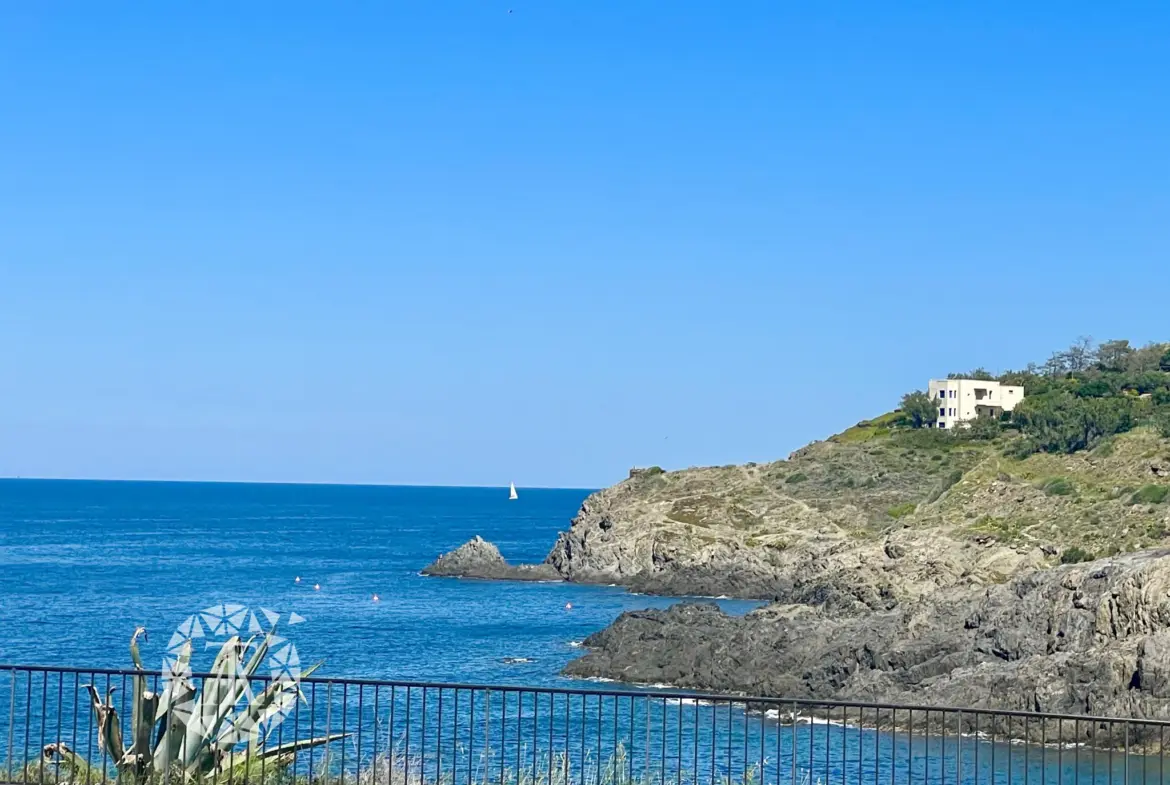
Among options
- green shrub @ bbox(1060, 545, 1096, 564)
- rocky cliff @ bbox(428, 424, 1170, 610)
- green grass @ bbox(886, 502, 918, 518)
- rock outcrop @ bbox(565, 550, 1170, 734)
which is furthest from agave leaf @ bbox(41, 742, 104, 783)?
green grass @ bbox(886, 502, 918, 518)

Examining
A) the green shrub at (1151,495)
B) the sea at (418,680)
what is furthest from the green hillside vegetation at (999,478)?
the sea at (418,680)

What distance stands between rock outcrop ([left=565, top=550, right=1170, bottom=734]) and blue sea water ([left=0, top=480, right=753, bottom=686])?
4824mm

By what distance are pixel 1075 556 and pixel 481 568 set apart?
150ft

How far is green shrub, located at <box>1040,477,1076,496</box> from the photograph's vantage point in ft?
229

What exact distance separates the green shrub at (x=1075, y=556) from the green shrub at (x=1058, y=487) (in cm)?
1222

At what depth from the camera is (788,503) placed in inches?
3752

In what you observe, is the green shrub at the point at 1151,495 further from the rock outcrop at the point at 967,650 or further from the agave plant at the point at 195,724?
the agave plant at the point at 195,724

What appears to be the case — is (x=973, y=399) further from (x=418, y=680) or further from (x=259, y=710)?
(x=259, y=710)

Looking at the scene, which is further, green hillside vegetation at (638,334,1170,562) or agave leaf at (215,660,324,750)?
green hillside vegetation at (638,334,1170,562)

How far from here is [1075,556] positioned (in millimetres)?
56875

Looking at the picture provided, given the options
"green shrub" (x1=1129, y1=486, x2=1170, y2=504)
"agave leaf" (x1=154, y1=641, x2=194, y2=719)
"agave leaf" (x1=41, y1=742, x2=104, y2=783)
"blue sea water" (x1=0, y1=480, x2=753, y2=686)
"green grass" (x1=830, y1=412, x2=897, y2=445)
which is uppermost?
"green grass" (x1=830, y1=412, x2=897, y2=445)

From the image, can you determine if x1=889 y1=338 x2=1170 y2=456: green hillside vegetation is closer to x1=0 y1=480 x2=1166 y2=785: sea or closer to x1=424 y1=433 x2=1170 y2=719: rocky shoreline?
x1=424 y1=433 x2=1170 y2=719: rocky shoreline

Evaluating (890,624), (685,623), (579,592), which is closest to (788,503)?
(579,592)

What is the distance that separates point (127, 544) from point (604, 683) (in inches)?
3304
